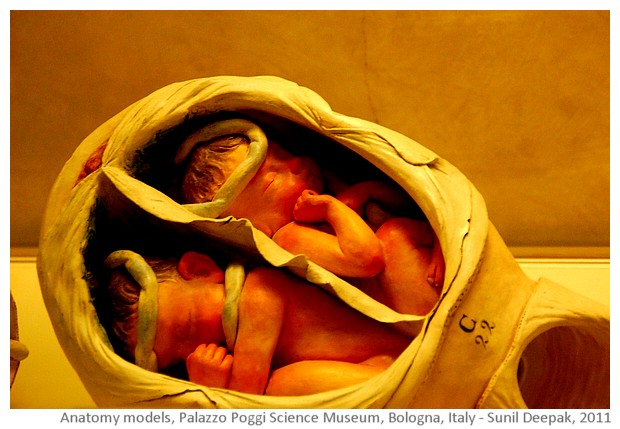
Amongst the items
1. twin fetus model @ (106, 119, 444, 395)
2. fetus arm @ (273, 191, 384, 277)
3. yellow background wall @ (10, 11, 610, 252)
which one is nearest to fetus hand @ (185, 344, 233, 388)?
twin fetus model @ (106, 119, 444, 395)

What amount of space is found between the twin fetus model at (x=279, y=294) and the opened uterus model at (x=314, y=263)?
0.02 m

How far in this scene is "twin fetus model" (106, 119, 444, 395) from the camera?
33.5 inches

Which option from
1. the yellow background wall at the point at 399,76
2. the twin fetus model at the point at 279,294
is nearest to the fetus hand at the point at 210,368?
the twin fetus model at the point at 279,294

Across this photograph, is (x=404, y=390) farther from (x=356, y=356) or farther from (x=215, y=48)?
(x=215, y=48)

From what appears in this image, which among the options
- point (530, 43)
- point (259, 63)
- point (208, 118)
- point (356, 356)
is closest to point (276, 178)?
point (208, 118)

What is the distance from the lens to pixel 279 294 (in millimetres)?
875

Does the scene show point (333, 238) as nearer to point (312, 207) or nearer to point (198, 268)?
point (312, 207)

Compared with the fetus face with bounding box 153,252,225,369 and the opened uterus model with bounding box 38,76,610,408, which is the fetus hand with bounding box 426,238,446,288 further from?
the fetus face with bounding box 153,252,225,369

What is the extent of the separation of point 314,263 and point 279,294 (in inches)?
2.1

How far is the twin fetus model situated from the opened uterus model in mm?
21

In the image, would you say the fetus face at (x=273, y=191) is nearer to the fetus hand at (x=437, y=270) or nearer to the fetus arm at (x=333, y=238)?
the fetus arm at (x=333, y=238)

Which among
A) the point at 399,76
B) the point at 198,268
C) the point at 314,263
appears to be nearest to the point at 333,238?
the point at 314,263

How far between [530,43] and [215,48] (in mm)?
526
